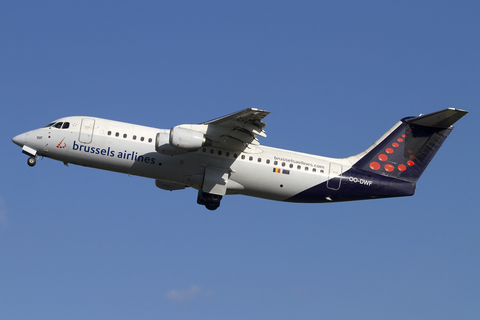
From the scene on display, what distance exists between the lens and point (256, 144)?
68.4 feet

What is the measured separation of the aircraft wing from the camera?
1898 centimetres

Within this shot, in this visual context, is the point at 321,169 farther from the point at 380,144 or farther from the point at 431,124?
the point at 431,124

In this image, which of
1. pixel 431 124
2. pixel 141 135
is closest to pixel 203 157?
pixel 141 135

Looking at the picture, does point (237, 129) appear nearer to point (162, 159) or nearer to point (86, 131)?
point (162, 159)

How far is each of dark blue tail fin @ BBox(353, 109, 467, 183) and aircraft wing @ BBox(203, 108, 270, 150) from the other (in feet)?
13.9

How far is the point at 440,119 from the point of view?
836 inches

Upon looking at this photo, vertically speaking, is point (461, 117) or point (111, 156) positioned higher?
point (461, 117)

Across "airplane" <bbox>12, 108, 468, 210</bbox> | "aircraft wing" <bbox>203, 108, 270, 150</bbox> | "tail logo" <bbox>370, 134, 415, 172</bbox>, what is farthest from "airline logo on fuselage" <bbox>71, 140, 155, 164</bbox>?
"tail logo" <bbox>370, 134, 415, 172</bbox>

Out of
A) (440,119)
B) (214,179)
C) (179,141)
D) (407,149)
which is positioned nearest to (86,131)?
(179,141)

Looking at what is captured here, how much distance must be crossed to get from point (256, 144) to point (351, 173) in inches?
143

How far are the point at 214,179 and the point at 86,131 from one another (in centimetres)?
470

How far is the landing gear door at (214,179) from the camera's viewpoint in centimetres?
2058

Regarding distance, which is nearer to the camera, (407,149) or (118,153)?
(118,153)

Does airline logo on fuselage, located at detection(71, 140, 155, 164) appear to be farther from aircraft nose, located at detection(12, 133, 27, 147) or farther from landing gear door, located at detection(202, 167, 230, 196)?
aircraft nose, located at detection(12, 133, 27, 147)
